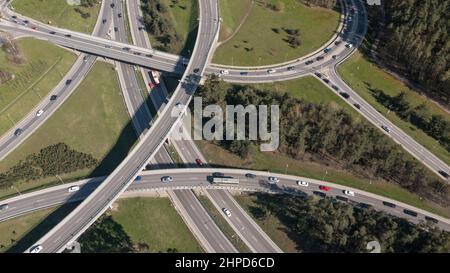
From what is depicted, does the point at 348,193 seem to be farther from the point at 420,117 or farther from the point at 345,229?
the point at 420,117

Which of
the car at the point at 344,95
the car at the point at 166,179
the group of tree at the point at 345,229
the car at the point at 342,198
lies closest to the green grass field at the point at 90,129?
the car at the point at 166,179

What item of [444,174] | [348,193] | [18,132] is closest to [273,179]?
[348,193]

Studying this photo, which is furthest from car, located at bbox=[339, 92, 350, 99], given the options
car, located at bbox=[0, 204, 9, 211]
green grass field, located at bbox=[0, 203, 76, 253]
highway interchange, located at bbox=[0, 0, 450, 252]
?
car, located at bbox=[0, 204, 9, 211]

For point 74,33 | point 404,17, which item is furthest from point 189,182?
point 404,17

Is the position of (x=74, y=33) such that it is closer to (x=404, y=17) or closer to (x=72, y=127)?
(x=72, y=127)

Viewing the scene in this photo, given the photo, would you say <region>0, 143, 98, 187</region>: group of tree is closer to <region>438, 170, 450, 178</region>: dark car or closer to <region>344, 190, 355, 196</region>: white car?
<region>344, 190, 355, 196</region>: white car

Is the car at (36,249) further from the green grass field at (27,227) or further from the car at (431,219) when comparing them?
the car at (431,219)
